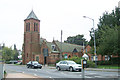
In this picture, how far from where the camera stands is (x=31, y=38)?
192ft

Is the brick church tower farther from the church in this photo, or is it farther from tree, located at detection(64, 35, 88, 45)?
tree, located at detection(64, 35, 88, 45)

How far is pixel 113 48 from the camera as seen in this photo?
28.6m

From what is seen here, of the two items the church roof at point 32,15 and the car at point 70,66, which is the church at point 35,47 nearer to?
the church roof at point 32,15

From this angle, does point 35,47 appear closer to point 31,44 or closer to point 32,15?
point 31,44

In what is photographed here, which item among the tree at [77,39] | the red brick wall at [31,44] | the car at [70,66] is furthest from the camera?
the tree at [77,39]

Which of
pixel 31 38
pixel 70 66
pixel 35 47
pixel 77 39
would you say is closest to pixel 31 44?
pixel 35 47

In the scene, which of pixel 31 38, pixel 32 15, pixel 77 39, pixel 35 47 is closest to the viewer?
pixel 31 38

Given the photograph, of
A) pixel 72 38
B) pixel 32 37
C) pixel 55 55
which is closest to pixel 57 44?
pixel 55 55

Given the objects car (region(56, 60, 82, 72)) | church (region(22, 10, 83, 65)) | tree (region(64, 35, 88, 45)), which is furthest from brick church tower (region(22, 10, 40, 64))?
tree (region(64, 35, 88, 45))

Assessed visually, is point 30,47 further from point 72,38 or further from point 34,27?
point 72,38

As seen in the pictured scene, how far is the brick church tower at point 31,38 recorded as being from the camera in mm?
57844

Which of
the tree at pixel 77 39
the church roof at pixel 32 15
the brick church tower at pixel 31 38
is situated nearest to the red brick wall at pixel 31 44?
the brick church tower at pixel 31 38

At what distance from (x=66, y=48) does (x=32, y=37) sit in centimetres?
1366

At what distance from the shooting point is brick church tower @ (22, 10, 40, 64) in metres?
57.8
